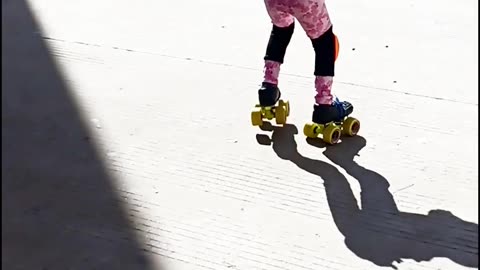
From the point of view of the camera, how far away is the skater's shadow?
2.88 metres

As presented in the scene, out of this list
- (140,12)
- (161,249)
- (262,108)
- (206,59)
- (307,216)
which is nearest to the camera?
(161,249)

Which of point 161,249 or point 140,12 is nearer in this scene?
point 161,249

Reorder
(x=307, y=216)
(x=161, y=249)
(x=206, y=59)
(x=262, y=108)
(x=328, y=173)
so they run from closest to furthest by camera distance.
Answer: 1. (x=161, y=249)
2. (x=307, y=216)
3. (x=328, y=173)
4. (x=262, y=108)
5. (x=206, y=59)

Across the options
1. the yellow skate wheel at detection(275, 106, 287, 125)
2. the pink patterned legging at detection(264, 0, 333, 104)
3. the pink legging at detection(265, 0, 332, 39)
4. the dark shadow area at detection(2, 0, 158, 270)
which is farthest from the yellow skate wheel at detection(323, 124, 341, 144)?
the dark shadow area at detection(2, 0, 158, 270)

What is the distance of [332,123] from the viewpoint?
12.0 ft

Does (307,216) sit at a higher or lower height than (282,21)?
lower

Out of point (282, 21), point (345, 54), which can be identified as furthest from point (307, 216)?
point (345, 54)

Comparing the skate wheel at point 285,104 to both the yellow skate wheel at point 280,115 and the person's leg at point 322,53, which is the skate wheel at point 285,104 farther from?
the person's leg at point 322,53

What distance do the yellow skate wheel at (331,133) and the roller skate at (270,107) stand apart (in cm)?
25

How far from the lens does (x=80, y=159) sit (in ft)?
11.5

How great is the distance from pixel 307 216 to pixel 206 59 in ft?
5.47

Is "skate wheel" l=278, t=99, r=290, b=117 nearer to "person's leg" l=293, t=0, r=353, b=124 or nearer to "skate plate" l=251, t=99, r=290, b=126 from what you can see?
"skate plate" l=251, t=99, r=290, b=126

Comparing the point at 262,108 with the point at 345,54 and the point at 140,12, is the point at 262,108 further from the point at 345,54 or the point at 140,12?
the point at 140,12

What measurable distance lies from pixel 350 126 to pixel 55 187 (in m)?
1.26
